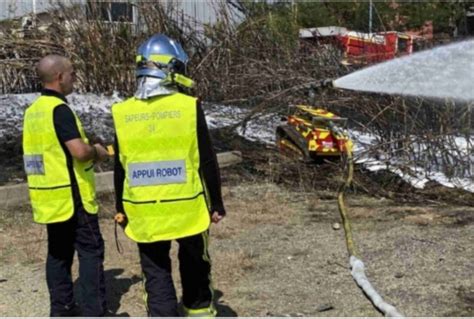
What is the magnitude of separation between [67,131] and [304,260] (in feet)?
7.30

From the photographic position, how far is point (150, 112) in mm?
3662

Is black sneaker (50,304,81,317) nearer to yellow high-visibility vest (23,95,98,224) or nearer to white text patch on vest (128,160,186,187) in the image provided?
yellow high-visibility vest (23,95,98,224)

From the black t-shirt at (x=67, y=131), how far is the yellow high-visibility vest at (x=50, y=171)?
0.06 ft

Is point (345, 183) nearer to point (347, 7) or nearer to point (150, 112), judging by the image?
point (150, 112)

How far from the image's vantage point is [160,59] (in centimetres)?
371

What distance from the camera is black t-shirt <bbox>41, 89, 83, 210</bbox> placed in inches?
164

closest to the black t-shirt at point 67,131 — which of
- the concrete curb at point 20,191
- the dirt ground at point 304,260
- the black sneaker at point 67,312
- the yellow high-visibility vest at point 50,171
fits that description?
the yellow high-visibility vest at point 50,171

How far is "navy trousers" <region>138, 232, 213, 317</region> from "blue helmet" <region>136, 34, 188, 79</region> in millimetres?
815

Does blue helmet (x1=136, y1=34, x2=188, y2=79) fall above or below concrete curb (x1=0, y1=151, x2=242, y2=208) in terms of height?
above

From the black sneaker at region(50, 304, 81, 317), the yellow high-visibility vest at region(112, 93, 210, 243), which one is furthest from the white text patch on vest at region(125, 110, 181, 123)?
the black sneaker at region(50, 304, 81, 317)

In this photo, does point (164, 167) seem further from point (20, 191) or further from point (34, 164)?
point (20, 191)

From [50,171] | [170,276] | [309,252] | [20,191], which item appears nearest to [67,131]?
[50,171]

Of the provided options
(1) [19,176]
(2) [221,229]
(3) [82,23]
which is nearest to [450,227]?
(2) [221,229]

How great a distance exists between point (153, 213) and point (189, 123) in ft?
1.54
